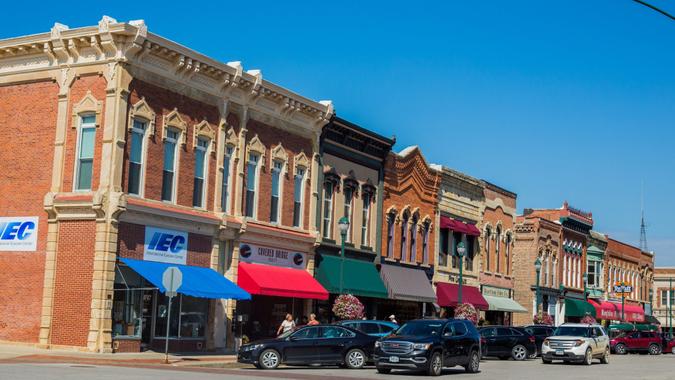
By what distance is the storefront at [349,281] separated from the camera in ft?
141

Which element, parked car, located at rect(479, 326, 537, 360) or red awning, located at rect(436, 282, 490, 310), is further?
red awning, located at rect(436, 282, 490, 310)

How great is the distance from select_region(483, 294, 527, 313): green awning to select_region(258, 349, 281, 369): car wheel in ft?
106

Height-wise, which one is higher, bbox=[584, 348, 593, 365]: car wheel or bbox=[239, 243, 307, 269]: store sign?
bbox=[239, 243, 307, 269]: store sign

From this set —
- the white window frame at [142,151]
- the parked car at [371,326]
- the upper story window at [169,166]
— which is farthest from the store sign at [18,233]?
the parked car at [371,326]

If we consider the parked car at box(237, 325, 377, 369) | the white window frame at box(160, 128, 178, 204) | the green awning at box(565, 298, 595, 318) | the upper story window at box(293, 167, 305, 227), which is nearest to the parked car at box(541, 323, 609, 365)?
the parked car at box(237, 325, 377, 369)

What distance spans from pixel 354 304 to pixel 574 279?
41.9 metres

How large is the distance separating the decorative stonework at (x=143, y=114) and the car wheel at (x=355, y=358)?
10.2m

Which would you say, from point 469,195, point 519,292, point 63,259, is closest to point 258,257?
point 63,259

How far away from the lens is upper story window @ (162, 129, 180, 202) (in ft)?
112

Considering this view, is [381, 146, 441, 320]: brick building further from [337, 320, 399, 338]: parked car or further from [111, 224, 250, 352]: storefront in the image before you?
[337, 320, 399, 338]: parked car

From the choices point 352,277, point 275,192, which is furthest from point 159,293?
point 352,277

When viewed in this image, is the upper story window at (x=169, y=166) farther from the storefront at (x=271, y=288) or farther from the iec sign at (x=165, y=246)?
the storefront at (x=271, y=288)

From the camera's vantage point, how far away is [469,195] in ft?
192

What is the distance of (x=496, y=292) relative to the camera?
6188cm
